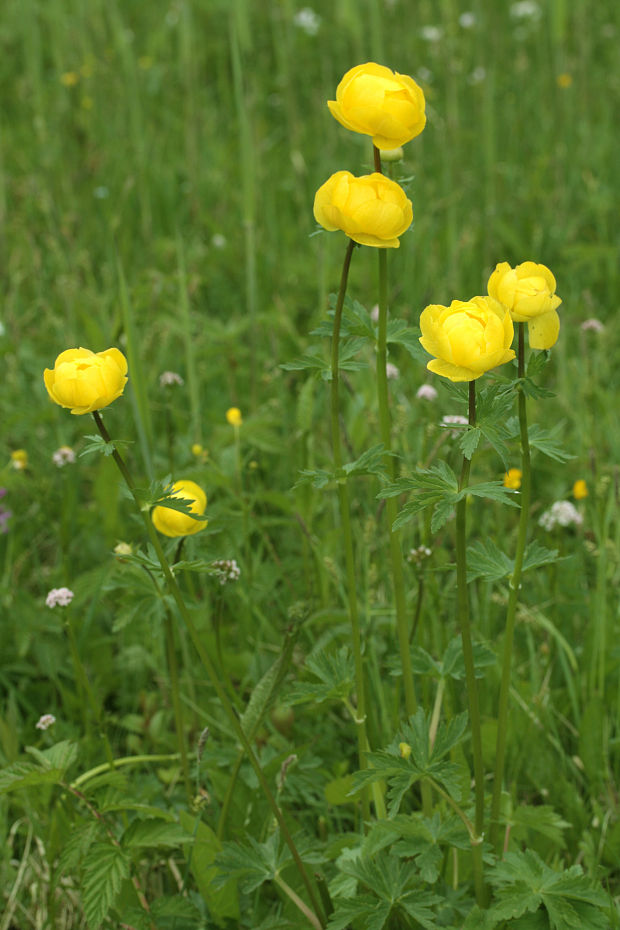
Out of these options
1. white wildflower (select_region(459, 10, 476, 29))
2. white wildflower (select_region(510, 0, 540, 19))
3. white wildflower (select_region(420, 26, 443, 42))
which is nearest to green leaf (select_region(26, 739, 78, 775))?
white wildflower (select_region(420, 26, 443, 42))

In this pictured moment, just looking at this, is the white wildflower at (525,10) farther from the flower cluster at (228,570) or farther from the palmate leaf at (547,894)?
the palmate leaf at (547,894)

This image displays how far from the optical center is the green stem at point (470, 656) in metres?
0.95

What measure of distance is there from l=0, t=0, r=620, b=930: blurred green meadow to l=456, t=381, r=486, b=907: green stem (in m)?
0.10

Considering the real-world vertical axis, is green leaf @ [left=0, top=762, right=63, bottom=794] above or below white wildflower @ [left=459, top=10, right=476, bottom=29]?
below

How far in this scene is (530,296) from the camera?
2.90 feet

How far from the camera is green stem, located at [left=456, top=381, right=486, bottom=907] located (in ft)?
3.10

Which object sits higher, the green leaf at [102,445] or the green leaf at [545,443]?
the green leaf at [102,445]

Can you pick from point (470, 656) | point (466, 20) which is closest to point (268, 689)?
point (470, 656)

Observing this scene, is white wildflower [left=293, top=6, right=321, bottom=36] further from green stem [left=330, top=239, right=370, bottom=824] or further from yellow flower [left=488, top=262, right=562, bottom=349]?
yellow flower [left=488, top=262, right=562, bottom=349]

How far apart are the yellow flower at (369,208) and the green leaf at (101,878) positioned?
762 millimetres

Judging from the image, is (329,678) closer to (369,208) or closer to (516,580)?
(516,580)

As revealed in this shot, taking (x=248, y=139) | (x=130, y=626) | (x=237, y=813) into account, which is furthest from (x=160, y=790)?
(x=248, y=139)

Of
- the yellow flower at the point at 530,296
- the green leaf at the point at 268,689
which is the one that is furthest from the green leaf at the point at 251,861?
the yellow flower at the point at 530,296

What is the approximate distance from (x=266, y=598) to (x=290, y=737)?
0.30 m
